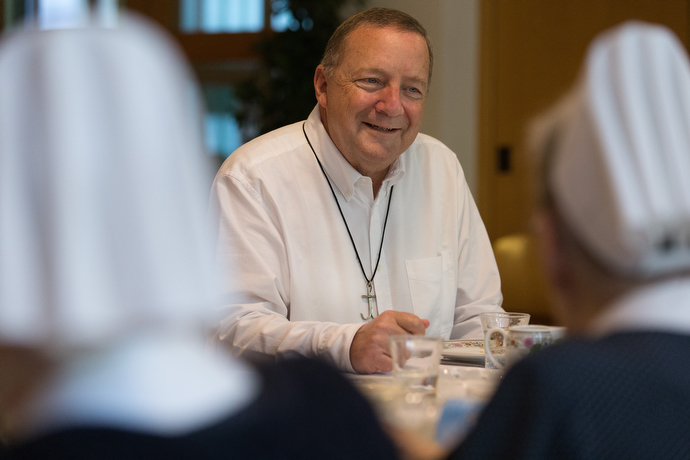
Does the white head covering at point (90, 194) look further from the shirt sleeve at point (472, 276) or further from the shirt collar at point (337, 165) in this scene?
the shirt sleeve at point (472, 276)

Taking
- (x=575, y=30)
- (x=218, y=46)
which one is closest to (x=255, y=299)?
(x=575, y=30)

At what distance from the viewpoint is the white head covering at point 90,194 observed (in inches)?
19.6

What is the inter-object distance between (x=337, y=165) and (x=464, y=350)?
2.68 feet

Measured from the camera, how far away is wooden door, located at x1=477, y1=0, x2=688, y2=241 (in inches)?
171

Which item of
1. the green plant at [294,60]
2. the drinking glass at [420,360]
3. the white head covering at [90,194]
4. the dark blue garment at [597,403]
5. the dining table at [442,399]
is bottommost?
the dining table at [442,399]

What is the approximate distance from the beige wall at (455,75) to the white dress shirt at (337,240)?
218 centimetres

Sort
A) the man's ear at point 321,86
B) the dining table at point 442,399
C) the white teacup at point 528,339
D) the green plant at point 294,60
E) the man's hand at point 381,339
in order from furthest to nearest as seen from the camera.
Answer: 1. the green plant at point 294,60
2. the man's ear at point 321,86
3. the man's hand at point 381,339
4. the white teacup at point 528,339
5. the dining table at point 442,399

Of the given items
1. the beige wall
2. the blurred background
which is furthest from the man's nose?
the beige wall

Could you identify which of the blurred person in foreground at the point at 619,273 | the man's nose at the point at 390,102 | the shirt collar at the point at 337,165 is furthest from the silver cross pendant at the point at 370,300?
the blurred person in foreground at the point at 619,273

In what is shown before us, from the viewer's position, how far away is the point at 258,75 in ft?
17.4

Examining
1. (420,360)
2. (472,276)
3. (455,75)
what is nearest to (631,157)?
(420,360)

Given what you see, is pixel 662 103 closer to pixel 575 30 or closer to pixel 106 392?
pixel 106 392

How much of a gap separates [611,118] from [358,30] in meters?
1.54

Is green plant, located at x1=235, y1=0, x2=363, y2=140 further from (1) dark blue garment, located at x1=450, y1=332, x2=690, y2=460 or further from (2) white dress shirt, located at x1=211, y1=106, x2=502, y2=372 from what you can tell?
(1) dark blue garment, located at x1=450, y1=332, x2=690, y2=460
